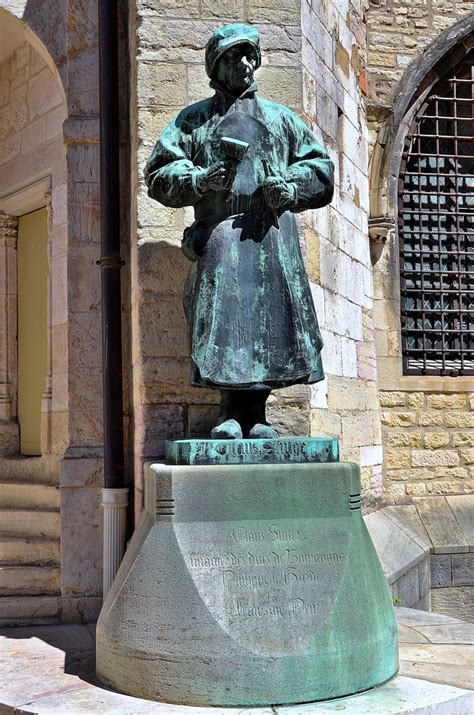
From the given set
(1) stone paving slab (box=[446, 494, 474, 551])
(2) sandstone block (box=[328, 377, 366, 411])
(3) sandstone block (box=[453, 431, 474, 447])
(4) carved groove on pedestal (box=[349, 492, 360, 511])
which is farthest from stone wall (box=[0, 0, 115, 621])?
(3) sandstone block (box=[453, 431, 474, 447])

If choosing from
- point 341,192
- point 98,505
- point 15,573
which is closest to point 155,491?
point 98,505

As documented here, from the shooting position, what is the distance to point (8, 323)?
6633 millimetres

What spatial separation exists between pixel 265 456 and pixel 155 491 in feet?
1.46

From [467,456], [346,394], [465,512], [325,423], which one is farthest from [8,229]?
[465,512]

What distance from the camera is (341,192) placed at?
623 cm

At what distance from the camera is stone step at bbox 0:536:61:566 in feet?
16.3

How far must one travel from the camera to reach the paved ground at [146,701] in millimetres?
3014

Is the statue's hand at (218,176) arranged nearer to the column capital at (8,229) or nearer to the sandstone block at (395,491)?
the column capital at (8,229)

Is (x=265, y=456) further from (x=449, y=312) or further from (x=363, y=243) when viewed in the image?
(x=449, y=312)

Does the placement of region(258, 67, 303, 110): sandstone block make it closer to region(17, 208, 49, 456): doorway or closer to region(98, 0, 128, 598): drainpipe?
region(98, 0, 128, 598): drainpipe

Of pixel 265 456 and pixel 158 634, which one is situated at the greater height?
pixel 265 456

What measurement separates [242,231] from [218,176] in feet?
0.85

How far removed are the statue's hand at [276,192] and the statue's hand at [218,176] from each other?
14 centimetres

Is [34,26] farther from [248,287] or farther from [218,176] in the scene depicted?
[248,287]
